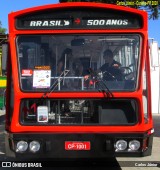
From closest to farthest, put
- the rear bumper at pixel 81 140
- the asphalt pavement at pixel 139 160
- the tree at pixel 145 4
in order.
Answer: the rear bumper at pixel 81 140, the asphalt pavement at pixel 139 160, the tree at pixel 145 4

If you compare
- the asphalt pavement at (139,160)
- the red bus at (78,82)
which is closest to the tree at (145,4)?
the asphalt pavement at (139,160)

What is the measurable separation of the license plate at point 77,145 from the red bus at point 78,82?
0.01 metres

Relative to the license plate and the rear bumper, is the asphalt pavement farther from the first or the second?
the license plate

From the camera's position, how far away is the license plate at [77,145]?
19.9 ft

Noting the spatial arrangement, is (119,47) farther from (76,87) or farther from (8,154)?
(8,154)

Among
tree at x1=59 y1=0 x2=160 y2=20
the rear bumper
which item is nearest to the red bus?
the rear bumper

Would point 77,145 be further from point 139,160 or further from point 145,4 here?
point 145,4

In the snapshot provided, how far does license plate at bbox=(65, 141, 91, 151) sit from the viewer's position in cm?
608

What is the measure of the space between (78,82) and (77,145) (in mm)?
926

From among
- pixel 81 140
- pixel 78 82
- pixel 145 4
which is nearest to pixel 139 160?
pixel 81 140

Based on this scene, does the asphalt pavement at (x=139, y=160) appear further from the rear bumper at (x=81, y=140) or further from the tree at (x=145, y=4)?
the tree at (x=145, y=4)

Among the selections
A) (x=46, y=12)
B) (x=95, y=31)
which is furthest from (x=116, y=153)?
(x=46, y=12)

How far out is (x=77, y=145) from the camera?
20.0 ft

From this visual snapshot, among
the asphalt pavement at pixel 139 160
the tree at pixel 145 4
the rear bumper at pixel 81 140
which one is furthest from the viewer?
the tree at pixel 145 4
